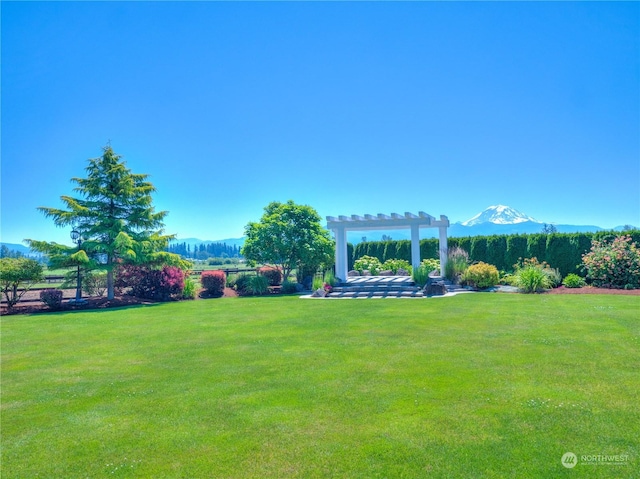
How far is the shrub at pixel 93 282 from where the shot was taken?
17703 millimetres

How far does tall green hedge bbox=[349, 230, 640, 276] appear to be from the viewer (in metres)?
19.3

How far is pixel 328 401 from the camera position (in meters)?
4.68

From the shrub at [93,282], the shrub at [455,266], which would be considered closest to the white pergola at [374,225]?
the shrub at [455,266]

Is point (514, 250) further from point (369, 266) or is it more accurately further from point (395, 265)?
point (369, 266)

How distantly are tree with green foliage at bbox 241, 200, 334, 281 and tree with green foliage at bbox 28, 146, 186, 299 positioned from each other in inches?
155

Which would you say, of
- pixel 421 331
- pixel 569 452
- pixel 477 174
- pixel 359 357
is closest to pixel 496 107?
pixel 477 174

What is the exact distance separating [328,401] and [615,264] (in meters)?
17.6

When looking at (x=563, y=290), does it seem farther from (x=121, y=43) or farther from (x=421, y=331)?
(x=121, y=43)

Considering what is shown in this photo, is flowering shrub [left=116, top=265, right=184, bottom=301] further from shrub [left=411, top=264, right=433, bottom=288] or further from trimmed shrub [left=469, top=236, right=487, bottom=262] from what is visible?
trimmed shrub [left=469, top=236, right=487, bottom=262]

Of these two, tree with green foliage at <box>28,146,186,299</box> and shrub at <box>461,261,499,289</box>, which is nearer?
tree with green foliage at <box>28,146,186,299</box>

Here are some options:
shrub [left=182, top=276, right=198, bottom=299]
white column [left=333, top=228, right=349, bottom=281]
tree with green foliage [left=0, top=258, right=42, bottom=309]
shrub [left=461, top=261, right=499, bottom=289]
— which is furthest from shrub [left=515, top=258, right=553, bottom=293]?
tree with green foliage [left=0, top=258, right=42, bottom=309]

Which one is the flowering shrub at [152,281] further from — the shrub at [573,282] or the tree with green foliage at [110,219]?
the shrub at [573,282]

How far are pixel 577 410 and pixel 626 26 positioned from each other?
46.8 feet

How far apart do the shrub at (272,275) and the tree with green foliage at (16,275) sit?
401 inches
